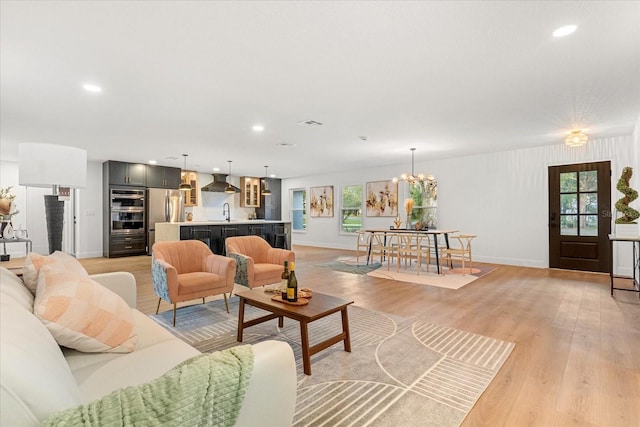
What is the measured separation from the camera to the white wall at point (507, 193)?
6.05m

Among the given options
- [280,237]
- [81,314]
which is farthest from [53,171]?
[280,237]

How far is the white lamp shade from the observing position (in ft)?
7.38

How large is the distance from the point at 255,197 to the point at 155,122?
656 centimetres

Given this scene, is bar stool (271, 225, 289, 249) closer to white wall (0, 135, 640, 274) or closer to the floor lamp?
white wall (0, 135, 640, 274)

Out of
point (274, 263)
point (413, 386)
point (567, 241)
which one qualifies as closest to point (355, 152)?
point (274, 263)

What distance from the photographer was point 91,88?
338cm

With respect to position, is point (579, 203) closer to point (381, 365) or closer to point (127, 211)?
point (381, 365)

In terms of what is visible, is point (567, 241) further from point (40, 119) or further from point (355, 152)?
point (40, 119)

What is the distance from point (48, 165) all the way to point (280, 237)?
5577 mm

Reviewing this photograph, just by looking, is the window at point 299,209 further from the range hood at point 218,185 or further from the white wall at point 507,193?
the white wall at point 507,193

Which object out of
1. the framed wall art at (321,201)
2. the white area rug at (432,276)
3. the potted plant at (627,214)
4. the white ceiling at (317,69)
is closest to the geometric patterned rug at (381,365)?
the white area rug at (432,276)

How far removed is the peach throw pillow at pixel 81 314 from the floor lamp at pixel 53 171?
0.97m

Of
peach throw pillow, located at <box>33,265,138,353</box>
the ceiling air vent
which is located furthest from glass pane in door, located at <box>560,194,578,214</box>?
peach throw pillow, located at <box>33,265,138,353</box>

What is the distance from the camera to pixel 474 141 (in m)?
5.89
